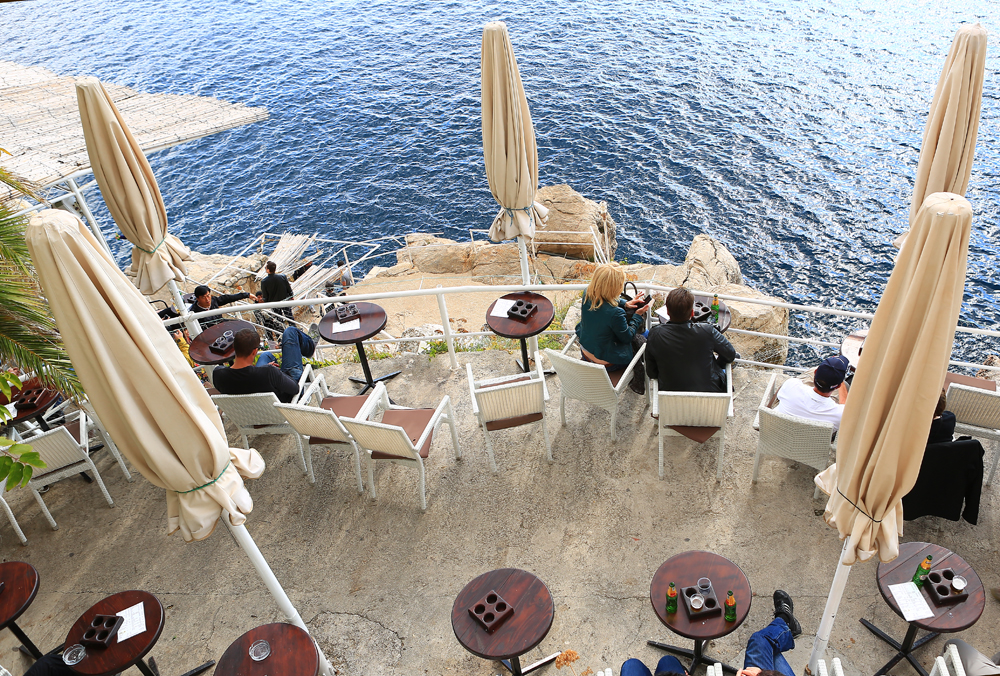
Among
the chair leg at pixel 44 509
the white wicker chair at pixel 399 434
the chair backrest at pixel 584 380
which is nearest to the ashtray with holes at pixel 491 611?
the white wicker chair at pixel 399 434

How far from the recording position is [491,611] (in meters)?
4.20

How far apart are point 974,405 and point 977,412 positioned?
80mm

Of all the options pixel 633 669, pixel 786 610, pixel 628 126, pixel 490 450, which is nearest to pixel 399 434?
pixel 490 450

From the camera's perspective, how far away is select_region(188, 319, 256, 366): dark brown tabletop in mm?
7062

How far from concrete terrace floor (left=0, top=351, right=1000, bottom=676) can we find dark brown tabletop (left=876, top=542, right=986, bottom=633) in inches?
27.3

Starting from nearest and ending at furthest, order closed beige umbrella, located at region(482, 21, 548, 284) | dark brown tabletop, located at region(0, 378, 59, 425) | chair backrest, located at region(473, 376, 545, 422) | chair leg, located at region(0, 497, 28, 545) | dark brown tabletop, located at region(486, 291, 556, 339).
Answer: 1. chair backrest, located at region(473, 376, 545, 422)
2. chair leg, located at region(0, 497, 28, 545)
3. closed beige umbrella, located at region(482, 21, 548, 284)
4. dark brown tabletop, located at region(0, 378, 59, 425)
5. dark brown tabletop, located at region(486, 291, 556, 339)

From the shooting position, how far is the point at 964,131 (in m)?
6.11

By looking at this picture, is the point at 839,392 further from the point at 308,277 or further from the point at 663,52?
the point at 663,52

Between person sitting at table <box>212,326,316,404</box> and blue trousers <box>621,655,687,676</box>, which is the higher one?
person sitting at table <box>212,326,316,404</box>

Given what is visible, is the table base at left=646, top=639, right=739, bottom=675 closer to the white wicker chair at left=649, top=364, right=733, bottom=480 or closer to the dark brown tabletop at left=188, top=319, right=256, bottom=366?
the white wicker chair at left=649, top=364, right=733, bottom=480

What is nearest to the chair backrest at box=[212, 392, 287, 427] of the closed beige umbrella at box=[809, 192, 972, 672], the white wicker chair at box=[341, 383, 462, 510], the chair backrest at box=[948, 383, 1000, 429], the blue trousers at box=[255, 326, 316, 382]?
the blue trousers at box=[255, 326, 316, 382]

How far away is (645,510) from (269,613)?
3355mm

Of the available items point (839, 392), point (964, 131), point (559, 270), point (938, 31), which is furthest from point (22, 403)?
point (938, 31)

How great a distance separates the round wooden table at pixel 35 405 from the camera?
21.9 feet
